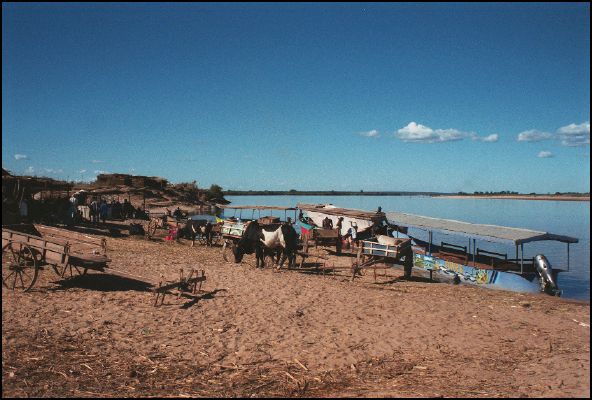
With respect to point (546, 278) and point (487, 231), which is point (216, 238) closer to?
point (487, 231)

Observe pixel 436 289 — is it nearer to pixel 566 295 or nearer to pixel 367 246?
pixel 367 246

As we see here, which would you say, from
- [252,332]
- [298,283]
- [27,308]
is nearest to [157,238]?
[298,283]

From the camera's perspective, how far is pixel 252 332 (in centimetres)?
827

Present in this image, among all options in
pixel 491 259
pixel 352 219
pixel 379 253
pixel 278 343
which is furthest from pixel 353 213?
pixel 278 343

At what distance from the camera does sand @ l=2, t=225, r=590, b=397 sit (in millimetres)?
5758

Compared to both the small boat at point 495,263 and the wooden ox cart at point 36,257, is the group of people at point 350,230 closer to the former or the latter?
the small boat at point 495,263

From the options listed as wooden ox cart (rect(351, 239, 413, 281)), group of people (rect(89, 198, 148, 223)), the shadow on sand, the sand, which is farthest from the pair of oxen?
group of people (rect(89, 198, 148, 223))

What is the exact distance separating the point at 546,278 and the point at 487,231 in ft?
9.85

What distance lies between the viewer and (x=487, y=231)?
1778 cm

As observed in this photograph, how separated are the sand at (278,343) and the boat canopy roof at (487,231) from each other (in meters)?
3.96

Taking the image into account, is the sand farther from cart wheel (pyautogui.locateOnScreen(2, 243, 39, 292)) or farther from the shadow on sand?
cart wheel (pyautogui.locateOnScreen(2, 243, 39, 292))

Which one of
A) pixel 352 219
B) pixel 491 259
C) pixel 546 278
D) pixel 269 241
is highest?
pixel 352 219

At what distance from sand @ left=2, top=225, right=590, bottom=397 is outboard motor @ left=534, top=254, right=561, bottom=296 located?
4071mm

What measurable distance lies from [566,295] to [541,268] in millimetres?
2918
